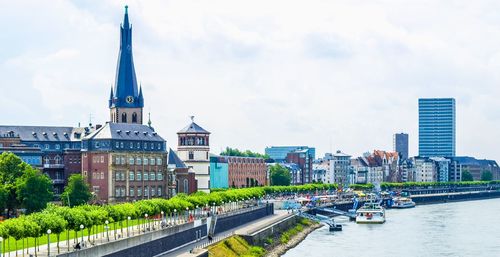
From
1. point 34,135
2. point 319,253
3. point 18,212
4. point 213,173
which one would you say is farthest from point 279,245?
point 213,173

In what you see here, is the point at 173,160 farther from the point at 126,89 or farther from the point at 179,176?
the point at 126,89

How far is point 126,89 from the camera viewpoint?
553 ft

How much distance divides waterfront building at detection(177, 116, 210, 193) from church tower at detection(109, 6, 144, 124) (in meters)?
9.65

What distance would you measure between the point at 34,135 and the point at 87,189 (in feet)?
58.4

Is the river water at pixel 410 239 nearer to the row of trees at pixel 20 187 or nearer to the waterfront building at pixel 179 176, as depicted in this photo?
the waterfront building at pixel 179 176

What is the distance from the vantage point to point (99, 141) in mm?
138750

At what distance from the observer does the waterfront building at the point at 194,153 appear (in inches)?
6481

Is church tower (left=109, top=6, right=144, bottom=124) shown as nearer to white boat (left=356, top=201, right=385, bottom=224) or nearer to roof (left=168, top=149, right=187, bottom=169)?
roof (left=168, top=149, right=187, bottom=169)

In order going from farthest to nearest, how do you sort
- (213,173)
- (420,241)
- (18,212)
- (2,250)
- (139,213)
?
1. (213,173)
2. (420,241)
3. (18,212)
4. (139,213)
5. (2,250)

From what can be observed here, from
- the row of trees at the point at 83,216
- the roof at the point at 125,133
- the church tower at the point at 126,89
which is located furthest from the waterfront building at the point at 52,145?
the row of trees at the point at 83,216

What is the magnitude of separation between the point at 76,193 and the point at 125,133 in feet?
54.3

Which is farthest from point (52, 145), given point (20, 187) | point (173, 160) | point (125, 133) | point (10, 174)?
point (20, 187)

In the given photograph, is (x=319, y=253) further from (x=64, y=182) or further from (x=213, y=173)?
(x=213, y=173)

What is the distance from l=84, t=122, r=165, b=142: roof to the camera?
456 ft
